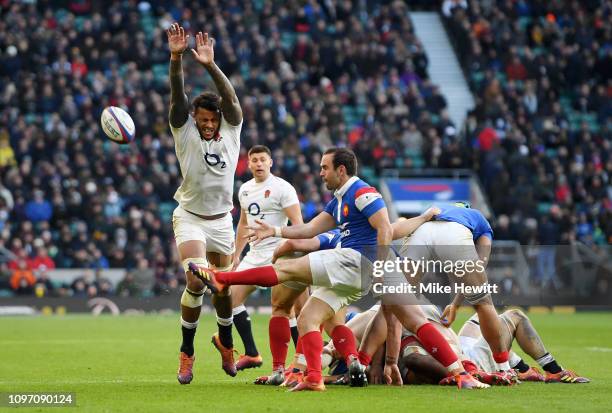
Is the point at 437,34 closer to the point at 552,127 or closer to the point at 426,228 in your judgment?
the point at 552,127

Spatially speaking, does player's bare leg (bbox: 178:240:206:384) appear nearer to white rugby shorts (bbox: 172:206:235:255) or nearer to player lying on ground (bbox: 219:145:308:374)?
white rugby shorts (bbox: 172:206:235:255)

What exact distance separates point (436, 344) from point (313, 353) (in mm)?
1100

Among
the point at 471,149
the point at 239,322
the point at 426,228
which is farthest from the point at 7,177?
the point at 426,228

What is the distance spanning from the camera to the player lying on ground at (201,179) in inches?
442

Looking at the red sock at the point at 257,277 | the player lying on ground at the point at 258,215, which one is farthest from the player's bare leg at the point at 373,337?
the player lying on ground at the point at 258,215

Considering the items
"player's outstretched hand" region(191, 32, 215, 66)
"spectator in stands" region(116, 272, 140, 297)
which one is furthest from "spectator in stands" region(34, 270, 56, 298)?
"player's outstretched hand" region(191, 32, 215, 66)

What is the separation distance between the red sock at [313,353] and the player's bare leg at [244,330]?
9.41 ft

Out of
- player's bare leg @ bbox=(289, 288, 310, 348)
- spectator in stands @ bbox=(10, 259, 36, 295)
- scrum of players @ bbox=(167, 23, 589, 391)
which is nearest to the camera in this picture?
scrum of players @ bbox=(167, 23, 589, 391)

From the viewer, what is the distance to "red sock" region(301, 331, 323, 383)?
1005 cm

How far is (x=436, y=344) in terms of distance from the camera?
10.2m

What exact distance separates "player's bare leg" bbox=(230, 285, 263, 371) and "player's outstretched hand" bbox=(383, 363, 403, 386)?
2443 millimetres

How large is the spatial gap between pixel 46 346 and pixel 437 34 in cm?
2446

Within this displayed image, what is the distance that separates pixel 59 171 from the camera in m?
27.1

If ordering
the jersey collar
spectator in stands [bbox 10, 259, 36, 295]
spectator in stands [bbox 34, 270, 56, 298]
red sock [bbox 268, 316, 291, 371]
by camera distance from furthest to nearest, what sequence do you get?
1. spectator in stands [bbox 34, 270, 56, 298]
2. spectator in stands [bbox 10, 259, 36, 295]
3. red sock [bbox 268, 316, 291, 371]
4. the jersey collar
